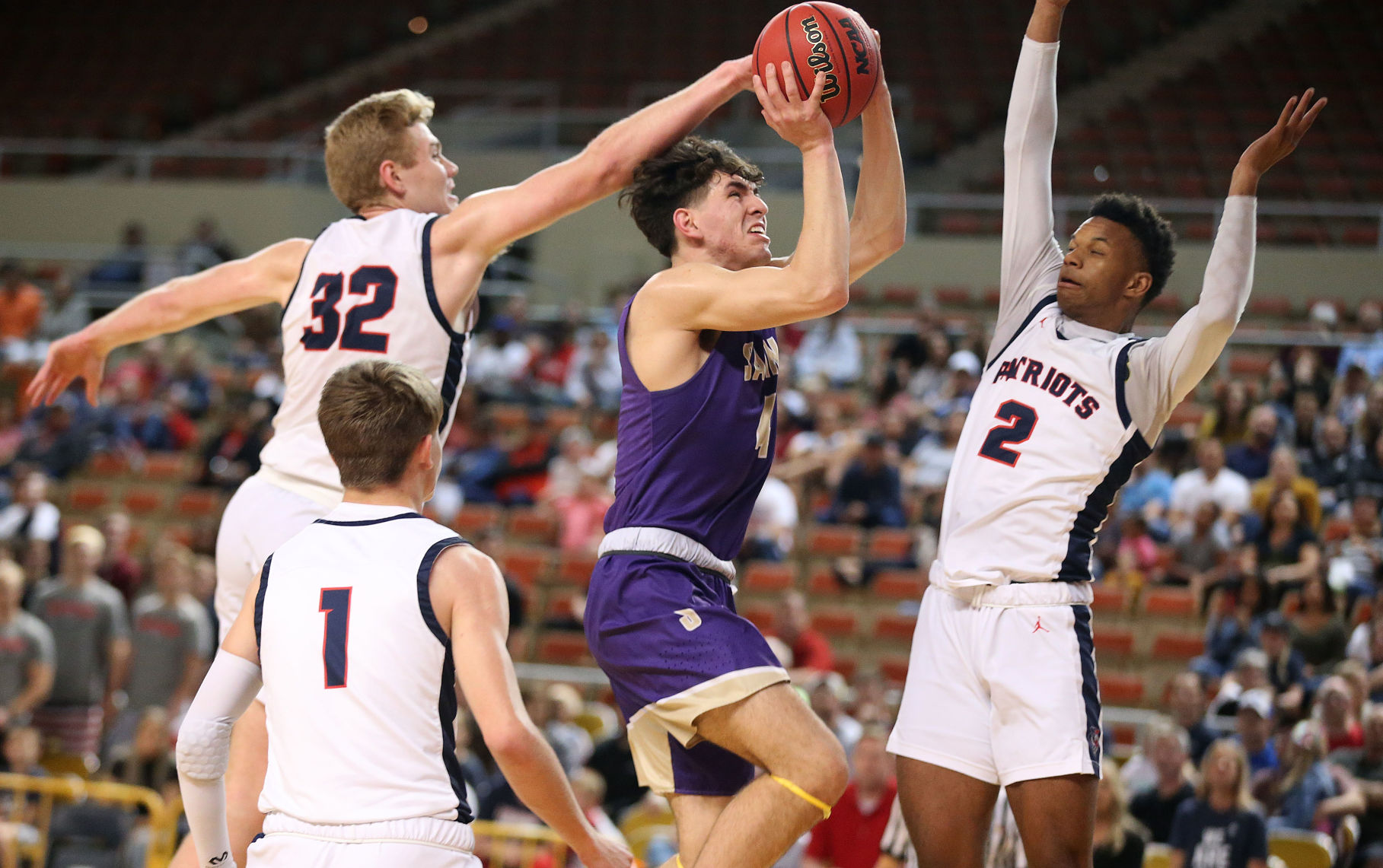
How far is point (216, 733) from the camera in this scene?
12.6 ft

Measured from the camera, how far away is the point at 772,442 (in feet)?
13.4

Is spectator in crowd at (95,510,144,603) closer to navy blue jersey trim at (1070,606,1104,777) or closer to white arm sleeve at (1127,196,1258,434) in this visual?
navy blue jersey trim at (1070,606,1104,777)

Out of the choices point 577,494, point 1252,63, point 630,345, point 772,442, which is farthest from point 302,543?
point 1252,63

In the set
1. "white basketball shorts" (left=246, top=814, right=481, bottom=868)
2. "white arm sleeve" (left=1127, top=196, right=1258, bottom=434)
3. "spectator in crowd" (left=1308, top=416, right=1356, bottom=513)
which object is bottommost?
"white basketball shorts" (left=246, top=814, right=481, bottom=868)

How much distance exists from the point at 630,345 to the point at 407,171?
3.94 ft

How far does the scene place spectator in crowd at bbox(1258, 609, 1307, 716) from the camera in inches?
366

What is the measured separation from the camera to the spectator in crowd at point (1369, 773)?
8.05m

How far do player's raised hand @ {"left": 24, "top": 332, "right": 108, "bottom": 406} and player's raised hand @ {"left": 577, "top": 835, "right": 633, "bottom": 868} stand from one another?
8.57 feet

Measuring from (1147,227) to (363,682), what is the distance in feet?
8.82

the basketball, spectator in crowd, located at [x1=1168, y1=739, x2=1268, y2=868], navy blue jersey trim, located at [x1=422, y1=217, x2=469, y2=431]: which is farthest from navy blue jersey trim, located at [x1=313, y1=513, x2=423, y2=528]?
spectator in crowd, located at [x1=1168, y1=739, x2=1268, y2=868]

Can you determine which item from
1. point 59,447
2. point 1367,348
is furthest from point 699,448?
point 59,447

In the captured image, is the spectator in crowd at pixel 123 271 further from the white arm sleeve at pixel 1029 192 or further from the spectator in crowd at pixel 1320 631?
the white arm sleeve at pixel 1029 192

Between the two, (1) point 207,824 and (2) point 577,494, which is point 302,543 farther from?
(2) point 577,494

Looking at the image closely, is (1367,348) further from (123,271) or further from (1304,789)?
(123,271)
